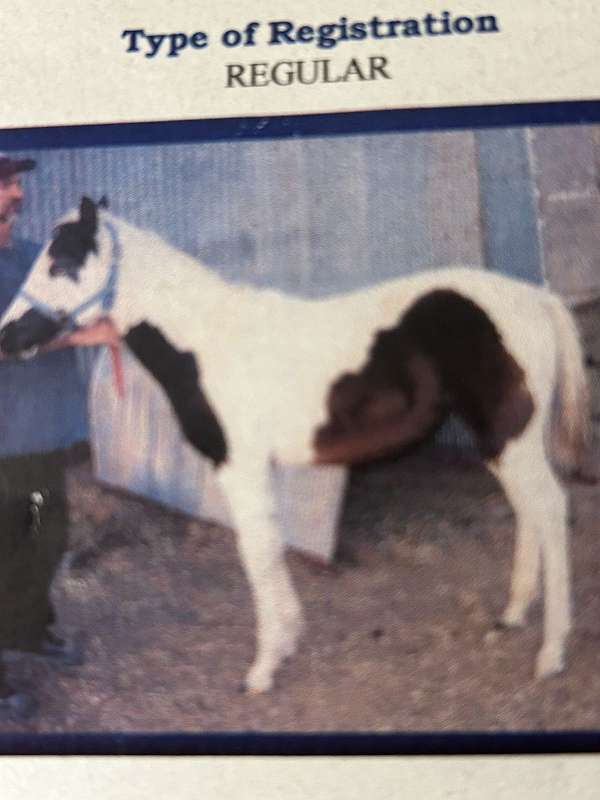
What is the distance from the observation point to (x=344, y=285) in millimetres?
1077

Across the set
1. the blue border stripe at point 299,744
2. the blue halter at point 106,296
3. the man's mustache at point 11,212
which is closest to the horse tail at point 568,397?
the blue border stripe at point 299,744

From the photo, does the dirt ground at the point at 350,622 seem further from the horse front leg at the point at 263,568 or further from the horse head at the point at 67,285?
the horse head at the point at 67,285

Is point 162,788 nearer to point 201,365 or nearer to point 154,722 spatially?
point 154,722

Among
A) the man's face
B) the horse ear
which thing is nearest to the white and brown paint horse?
the horse ear

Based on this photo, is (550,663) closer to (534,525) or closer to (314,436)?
(534,525)

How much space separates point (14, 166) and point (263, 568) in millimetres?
599

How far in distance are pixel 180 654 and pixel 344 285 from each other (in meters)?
0.49

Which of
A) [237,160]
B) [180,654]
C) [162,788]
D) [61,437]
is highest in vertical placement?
[237,160]

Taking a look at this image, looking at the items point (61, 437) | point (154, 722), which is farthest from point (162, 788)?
point (61, 437)

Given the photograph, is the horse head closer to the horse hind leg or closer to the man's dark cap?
the man's dark cap

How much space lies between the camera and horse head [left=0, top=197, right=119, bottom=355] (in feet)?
3.61

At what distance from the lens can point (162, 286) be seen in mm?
1097

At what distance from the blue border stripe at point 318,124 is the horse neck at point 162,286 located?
0.42 ft

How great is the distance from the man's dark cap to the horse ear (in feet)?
0.28
